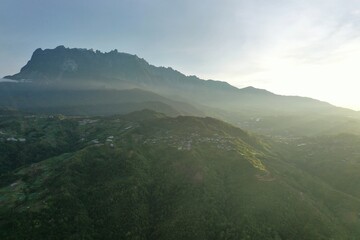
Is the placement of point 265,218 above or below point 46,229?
above

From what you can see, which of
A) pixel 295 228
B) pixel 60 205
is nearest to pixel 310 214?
pixel 295 228

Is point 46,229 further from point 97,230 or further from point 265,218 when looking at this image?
point 265,218

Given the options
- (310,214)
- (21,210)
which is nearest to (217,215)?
(310,214)

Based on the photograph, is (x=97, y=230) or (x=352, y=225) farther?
(x=352, y=225)

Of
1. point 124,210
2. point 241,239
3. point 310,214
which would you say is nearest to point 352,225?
point 310,214

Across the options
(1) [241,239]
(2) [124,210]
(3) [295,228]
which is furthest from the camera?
(2) [124,210]

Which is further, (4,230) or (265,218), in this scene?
(265,218)

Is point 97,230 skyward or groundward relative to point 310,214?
groundward

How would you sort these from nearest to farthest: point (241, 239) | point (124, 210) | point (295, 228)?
point (241, 239) < point (295, 228) < point (124, 210)

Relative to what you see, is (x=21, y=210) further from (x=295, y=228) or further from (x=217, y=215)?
(x=295, y=228)
